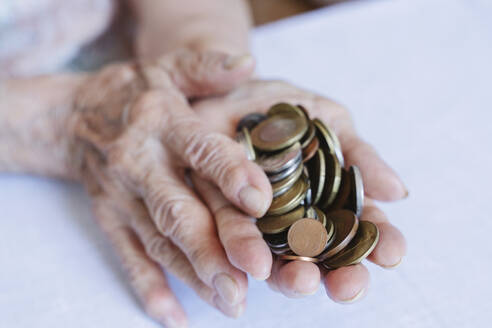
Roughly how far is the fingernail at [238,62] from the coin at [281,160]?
0.80ft

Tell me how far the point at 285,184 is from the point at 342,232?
0.43ft

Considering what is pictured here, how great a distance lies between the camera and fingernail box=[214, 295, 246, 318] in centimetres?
84

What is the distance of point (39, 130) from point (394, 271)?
95 cm

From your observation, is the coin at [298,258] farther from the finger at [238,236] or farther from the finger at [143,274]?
the finger at [143,274]

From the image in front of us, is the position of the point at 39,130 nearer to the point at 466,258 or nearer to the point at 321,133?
the point at 321,133

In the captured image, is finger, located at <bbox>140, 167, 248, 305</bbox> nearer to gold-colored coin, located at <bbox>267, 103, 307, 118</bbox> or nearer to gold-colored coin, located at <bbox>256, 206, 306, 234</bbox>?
gold-colored coin, located at <bbox>256, 206, 306, 234</bbox>

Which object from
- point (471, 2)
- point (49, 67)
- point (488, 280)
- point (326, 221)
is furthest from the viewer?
point (471, 2)

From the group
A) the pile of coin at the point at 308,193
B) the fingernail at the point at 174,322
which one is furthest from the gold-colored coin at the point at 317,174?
the fingernail at the point at 174,322

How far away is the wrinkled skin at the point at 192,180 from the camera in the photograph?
0.77 meters

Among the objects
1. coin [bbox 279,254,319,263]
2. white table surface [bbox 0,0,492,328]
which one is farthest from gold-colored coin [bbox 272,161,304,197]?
white table surface [bbox 0,0,492,328]

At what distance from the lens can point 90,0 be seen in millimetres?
1434

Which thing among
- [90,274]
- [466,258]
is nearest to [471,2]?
[466,258]

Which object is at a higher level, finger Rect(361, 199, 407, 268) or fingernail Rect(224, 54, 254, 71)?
fingernail Rect(224, 54, 254, 71)

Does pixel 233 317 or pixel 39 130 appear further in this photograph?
pixel 39 130
